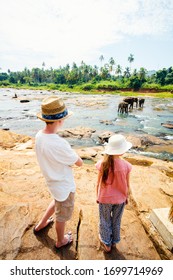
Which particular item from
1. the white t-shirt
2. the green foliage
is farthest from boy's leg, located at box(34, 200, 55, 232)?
the green foliage

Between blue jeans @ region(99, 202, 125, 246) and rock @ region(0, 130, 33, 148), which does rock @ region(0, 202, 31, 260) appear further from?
rock @ region(0, 130, 33, 148)

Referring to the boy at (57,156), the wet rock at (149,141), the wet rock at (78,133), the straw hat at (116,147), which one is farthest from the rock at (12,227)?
the wet rock at (78,133)

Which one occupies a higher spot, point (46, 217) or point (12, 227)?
point (46, 217)

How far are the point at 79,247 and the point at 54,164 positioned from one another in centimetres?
108

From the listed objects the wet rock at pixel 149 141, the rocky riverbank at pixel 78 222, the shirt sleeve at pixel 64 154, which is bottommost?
the wet rock at pixel 149 141

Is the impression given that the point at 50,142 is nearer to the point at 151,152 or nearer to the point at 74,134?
the point at 151,152

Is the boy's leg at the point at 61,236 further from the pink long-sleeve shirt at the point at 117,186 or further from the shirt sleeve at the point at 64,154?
the shirt sleeve at the point at 64,154

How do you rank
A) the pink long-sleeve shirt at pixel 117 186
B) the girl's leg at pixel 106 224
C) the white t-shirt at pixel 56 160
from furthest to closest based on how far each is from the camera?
the girl's leg at pixel 106 224 < the pink long-sleeve shirt at pixel 117 186 < the white t-shirt at pixel 56 160

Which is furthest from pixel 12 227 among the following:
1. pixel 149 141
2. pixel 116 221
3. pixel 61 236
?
pixel 149 141

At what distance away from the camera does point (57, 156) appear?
2064 mm

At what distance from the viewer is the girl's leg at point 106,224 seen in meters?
2.48

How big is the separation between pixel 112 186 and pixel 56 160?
29.4 inches

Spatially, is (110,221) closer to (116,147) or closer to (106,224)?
(106,224)

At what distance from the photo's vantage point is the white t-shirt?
204 cm
